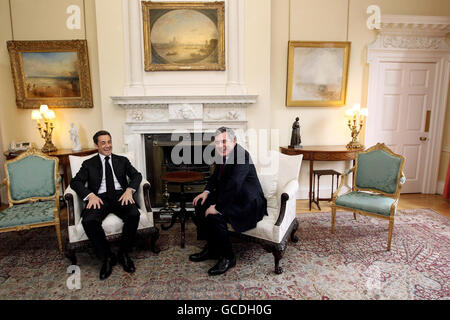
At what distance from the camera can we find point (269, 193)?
296cm

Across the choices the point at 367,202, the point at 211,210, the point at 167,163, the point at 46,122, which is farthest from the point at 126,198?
the point at 367,202

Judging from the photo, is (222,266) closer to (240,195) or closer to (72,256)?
(240,195)

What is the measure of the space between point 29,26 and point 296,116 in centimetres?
425

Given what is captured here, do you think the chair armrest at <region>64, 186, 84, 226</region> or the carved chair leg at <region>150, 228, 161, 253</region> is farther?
the carved chair leg at <region>150, 228, 161, 253</region>

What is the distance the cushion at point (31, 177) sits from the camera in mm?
3068

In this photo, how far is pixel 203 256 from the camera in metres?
2.75

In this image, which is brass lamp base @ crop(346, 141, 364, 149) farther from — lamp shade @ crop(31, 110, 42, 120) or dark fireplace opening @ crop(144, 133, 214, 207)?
lamp shade @ crop(31, 110, 42, 120)

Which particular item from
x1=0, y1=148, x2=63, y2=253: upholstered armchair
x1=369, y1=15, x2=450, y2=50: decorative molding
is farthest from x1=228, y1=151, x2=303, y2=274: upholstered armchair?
x1=369, y1=15, x2=450, y2=50: decorative molding

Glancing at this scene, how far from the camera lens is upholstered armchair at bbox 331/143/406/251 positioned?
3.00m

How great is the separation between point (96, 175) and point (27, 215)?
786mm

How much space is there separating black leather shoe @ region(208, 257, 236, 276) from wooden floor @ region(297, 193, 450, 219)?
179 centimetres

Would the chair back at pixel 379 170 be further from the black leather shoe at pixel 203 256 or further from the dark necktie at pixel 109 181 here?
the dark necktie at pixel 109 181

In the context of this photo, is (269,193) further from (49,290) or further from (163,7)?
(163,7)
